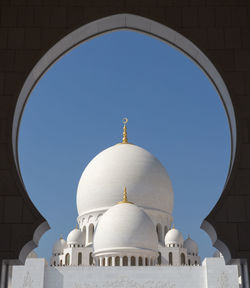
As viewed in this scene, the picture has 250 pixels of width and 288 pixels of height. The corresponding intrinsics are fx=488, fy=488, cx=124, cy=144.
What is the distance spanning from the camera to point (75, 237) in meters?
23.8

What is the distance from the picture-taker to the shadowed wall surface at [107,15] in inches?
145

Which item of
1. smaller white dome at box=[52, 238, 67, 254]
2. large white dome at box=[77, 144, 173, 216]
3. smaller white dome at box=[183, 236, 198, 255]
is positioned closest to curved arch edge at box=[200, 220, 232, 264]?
large white dome at box=[77, 144, 173, 216]

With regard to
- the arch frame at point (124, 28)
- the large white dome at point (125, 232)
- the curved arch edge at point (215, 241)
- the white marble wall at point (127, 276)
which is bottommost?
the curved arch edge at point (215, 241)

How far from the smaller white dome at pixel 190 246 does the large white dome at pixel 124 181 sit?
6.14ft

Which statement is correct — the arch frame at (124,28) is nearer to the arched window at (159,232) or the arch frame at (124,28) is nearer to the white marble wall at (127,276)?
the white marble wall at (127,276)

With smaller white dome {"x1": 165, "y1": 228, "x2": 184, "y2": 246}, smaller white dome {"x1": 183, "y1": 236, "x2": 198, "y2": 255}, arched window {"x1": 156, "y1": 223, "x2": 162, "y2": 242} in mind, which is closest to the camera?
smaller white dome {"x1": 165, "y1": 228, "x2": 184, "y2": 246}

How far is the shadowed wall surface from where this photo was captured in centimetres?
369

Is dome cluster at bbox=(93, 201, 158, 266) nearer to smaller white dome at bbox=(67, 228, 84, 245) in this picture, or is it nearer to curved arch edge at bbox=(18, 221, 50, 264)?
smaller white dome at bbox=(67, 228, 84, 245)

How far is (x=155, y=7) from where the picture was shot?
4312 mm

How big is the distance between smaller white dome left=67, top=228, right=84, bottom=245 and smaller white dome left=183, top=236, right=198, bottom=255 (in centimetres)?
539

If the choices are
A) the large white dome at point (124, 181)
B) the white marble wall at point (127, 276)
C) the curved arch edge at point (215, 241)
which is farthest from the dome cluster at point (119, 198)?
the curved arch edge at point (215, 241)

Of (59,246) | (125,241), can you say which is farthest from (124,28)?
(59,246)

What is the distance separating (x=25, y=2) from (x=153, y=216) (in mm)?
20445

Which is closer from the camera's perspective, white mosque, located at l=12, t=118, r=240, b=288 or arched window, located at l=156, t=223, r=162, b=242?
white mosque, located at l=12, t=118, r=240, b=288
